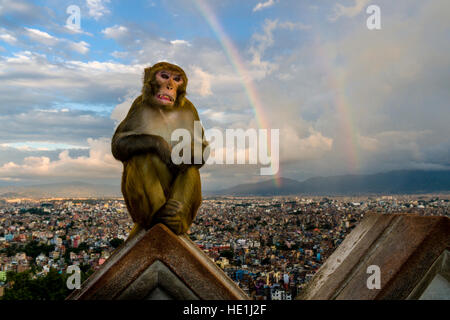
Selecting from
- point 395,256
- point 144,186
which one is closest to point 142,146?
point 144,186

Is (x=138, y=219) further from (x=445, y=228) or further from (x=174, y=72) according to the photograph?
(x=445, y=228)

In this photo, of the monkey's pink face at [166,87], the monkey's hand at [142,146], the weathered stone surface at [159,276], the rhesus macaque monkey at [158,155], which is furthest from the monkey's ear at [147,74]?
the weathered stone surface at [159,276]

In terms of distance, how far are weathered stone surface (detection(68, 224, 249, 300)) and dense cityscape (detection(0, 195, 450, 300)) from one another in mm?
18795

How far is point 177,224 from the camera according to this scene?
358 cm

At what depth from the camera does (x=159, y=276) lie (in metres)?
2.94

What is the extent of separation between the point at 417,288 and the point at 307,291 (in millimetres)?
1066

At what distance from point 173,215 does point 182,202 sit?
0.17 m

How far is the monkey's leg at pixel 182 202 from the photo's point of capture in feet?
11.8

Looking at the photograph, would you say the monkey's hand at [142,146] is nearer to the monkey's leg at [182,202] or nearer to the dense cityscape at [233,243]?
the monkey's leg at [182,202]

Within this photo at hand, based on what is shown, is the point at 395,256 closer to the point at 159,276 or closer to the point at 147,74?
the point at 159,276

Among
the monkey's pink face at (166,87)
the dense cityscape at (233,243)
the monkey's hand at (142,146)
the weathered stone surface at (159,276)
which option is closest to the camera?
the weathered stone surface at (159,276)

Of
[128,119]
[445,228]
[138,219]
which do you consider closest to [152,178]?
[138,219]

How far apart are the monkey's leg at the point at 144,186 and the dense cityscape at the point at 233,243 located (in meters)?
18.2

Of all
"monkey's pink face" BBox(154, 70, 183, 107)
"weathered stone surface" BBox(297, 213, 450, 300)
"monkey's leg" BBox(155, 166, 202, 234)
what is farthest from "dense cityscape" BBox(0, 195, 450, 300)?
"weathered stone surface" BBox(297, 213, 450, 300)
